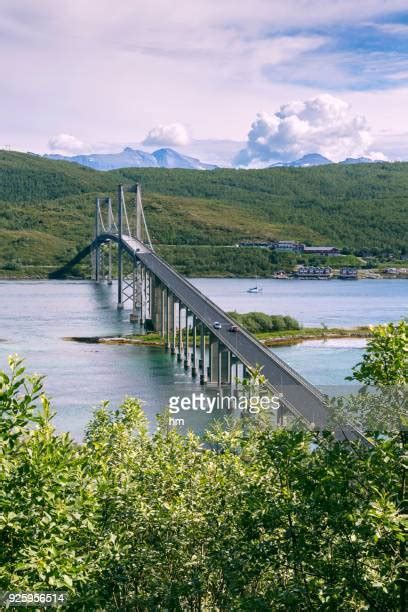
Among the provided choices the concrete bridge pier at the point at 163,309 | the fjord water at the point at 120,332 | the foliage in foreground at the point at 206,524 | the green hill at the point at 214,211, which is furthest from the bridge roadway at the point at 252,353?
the green hill at the point at 214,211

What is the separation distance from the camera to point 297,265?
10069 cm

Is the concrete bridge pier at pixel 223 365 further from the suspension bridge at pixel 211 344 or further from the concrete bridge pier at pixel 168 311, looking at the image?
the concrete bridge pier at pixel 168 311

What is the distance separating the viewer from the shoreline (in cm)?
4388

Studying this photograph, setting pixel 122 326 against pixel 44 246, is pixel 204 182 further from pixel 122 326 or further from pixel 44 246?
pixel 122 326

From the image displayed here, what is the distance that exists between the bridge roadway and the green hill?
129ft

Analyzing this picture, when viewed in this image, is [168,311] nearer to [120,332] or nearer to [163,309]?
[163,309]

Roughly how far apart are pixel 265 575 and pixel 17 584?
2306 millimetres

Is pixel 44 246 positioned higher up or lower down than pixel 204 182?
lower down

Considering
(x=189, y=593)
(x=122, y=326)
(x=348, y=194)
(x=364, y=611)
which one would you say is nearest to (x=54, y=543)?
(x=189, y=593)

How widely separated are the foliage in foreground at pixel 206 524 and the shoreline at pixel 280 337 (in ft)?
116

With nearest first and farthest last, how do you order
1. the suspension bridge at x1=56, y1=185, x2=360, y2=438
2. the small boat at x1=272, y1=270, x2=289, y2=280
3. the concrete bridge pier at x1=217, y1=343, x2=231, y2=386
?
1. the suspension bridge at x1=56, y1=185, x2=360, y2=438
2. the concrete bridge pier at x1=217, y1=343, x2=231, y2=386
3. the small boat at x1=272, y1=270, x2=289, y2=280

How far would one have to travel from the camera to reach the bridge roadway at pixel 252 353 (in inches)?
572

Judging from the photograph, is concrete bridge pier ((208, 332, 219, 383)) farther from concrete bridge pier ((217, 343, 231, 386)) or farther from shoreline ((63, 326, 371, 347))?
shoreline ((63, 326, 371, 347))

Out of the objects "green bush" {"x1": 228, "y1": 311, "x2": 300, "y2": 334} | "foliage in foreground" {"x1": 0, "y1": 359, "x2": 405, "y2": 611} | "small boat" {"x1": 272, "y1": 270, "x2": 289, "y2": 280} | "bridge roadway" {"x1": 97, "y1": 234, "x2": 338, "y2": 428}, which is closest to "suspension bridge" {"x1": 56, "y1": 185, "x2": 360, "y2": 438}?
"bridge roadway" {"x1": 97, "y1": 234, "x2": 338, "y2": 428}
